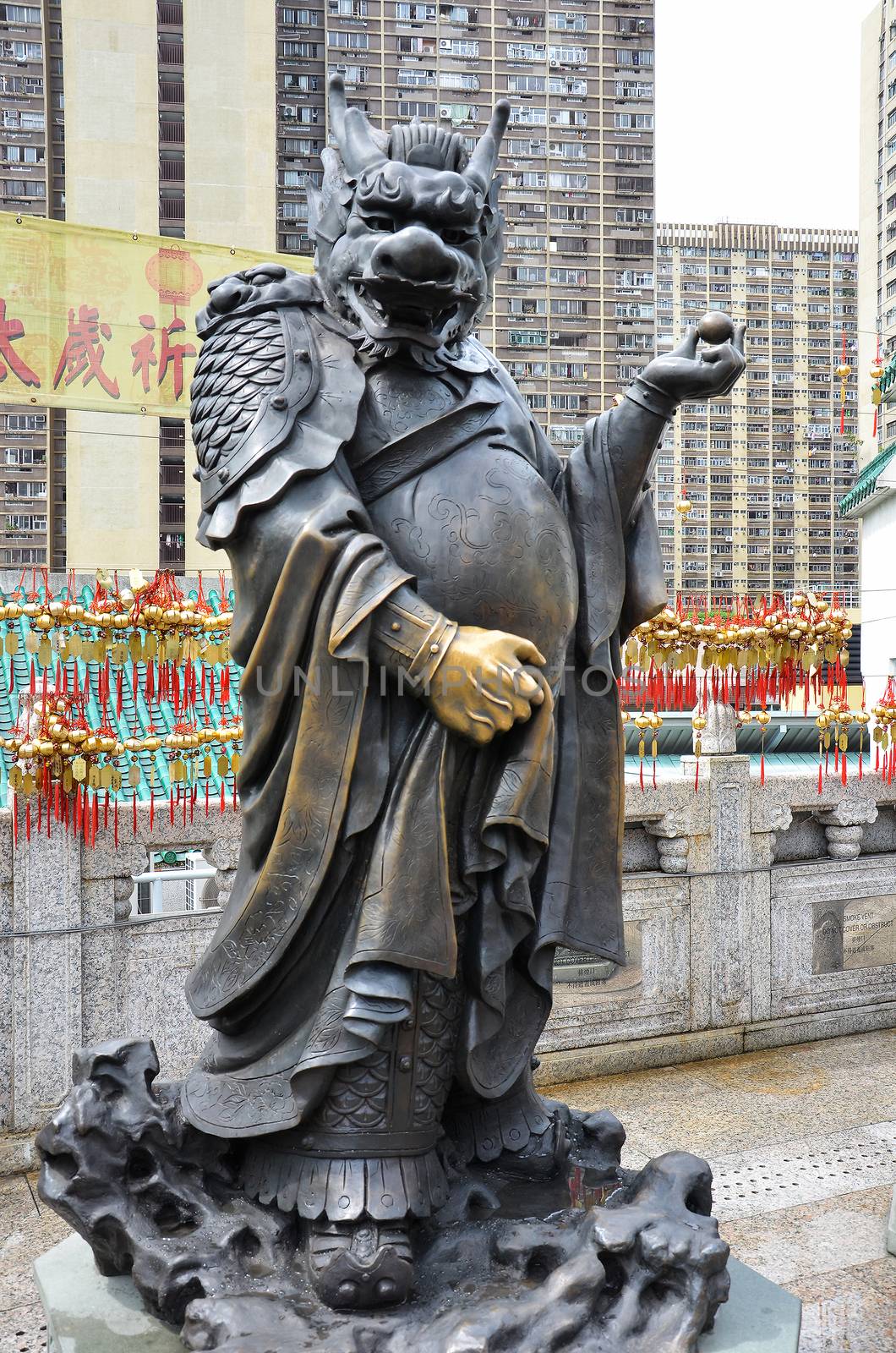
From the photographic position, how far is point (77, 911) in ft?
13.8

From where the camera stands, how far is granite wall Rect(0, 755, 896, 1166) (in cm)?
413

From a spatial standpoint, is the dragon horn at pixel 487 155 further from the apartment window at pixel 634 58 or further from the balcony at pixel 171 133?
the apartment window at pixel 634 58

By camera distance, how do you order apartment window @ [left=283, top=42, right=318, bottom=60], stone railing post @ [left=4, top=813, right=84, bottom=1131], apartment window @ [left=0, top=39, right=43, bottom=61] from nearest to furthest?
stone railing post @ [left=4, top=813, right=84, bottom=1131]
apartment window @ [left=0, top=39, right=43, bottom=61]
apartment window @ [left=283, top=42, right=318, bottom=60]

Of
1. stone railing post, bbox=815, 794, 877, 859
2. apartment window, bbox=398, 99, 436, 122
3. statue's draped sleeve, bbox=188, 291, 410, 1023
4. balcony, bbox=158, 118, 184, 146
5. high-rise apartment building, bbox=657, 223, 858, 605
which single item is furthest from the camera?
high-rise apartment building, bbox=657, 223, 858, 605

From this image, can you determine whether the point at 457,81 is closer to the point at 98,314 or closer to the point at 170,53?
the point at 170,53

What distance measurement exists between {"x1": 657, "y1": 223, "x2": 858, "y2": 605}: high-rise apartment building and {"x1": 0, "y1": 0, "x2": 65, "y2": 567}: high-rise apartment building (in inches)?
477

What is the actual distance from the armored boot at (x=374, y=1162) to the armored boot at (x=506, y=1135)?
229 millimetres

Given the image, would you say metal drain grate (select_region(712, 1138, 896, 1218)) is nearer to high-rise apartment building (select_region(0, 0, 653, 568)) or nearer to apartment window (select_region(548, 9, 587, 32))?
high-rise apartment building (select_region(0, 0, 653, 568))

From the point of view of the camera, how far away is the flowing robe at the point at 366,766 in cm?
196

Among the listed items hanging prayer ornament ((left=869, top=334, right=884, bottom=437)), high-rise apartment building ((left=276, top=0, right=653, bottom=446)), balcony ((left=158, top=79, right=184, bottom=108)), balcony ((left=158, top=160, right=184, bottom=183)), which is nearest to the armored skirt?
hanging prayer ornament ((left=869, top=334, right=884, bottom=437))

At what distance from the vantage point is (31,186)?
715 inches

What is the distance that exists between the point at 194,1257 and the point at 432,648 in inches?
46.5

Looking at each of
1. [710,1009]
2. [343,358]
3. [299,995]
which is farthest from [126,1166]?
[710,1009]

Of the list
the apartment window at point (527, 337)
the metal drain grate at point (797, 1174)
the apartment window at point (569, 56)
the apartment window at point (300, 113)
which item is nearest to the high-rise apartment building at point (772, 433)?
the apartment window at point (527, 337)
